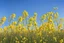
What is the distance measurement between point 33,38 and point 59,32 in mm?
Result: 1058

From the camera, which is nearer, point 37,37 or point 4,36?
point 37,37

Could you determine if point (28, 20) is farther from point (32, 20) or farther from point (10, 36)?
point (10, 36)

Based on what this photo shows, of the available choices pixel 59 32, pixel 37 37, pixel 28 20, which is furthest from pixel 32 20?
pixel 59 32

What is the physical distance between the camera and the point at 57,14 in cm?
733

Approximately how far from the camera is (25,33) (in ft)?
23.6

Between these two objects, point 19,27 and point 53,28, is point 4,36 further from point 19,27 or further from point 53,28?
point 53,28

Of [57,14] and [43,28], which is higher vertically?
[57,14]

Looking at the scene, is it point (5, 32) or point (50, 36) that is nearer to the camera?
point (50, 36)

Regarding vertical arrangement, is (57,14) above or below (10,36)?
above

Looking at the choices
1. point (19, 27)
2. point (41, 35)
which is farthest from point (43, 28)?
point (19, 27)

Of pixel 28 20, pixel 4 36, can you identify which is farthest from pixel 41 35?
pixel 4 36

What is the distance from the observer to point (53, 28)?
283 inches

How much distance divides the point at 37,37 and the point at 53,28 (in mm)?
757

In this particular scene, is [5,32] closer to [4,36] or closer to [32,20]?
[4,36]
